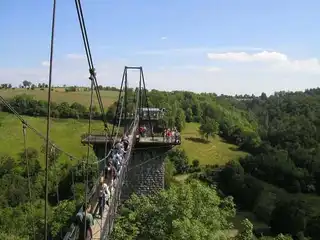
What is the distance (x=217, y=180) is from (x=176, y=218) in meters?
44.7

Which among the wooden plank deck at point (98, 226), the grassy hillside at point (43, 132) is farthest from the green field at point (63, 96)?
the wooden plank deck at point (98, 226)

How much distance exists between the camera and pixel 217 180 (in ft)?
208

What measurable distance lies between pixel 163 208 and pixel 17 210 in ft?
66.2

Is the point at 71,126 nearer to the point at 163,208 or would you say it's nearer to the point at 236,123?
the point at 236,123

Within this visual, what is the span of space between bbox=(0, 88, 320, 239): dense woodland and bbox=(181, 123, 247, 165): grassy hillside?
2.23 meters

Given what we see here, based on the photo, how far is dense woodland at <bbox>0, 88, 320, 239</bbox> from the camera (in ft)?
68.8

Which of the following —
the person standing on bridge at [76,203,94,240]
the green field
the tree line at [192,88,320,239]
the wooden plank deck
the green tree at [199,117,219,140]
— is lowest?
the tree line at [192,88,320,239]

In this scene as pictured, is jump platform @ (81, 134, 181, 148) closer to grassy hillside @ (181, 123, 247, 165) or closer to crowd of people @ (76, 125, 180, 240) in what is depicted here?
crowd of people @ (76, 125, 180, 240)

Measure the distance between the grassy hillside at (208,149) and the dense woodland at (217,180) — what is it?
223cm

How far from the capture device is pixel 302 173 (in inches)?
2482

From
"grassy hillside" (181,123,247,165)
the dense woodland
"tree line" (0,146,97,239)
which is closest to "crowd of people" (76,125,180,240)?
"tree line" (0,146,97,239)

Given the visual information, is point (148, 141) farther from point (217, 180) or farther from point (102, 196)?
point (217, 180)

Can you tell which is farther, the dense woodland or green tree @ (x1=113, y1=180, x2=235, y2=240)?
the dense woodland

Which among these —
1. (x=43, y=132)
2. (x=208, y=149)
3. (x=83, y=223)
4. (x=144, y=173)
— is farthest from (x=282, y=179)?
(x=83, y=223)
